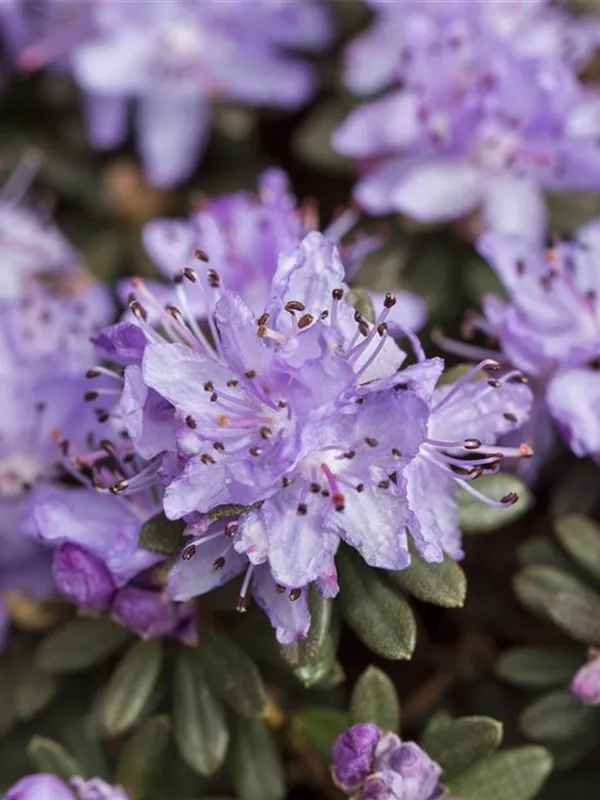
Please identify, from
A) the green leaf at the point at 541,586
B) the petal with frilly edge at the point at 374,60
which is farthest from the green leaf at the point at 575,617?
the petal with frilly edge at the point at 374,60


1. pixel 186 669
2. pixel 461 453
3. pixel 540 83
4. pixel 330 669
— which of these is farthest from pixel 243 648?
pixel 540 83

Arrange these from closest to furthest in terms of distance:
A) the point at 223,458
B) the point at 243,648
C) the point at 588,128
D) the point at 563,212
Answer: the point at 223,458 → the point at 243,648 → the point at 588,128 → the point at 563,212

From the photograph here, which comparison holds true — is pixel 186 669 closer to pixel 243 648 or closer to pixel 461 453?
pixel 243 648

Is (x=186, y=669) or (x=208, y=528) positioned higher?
(x=208, y=528)

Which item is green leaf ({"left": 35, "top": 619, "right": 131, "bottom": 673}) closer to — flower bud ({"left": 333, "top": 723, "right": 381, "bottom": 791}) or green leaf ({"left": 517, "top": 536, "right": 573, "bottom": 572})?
flower bud ({"left": 333, "top": 723, "right": 381, "bottom": 791})

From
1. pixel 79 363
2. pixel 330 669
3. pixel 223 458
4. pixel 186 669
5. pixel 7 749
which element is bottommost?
pixel 7 749

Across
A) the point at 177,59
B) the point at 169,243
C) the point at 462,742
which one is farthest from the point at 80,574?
the point at 177,59
